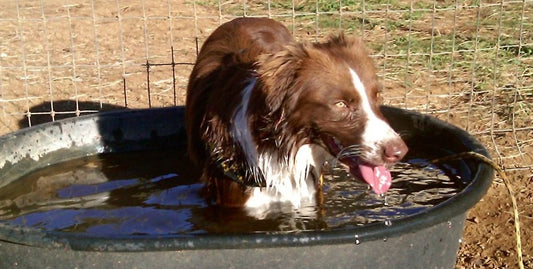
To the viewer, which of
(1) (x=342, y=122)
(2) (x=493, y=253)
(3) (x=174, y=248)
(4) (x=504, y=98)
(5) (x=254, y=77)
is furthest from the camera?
(4) (x=504, y=98)

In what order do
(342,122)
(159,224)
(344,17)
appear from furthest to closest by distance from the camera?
(344,17)
(159,224)
(342,122)

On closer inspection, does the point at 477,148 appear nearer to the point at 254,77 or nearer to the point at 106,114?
the point at 254,77

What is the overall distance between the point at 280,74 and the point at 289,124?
0.76ft

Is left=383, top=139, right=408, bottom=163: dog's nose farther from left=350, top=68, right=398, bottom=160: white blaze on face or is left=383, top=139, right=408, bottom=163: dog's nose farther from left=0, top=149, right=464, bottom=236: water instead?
left=0, top=149, right=464, bottom=236: water

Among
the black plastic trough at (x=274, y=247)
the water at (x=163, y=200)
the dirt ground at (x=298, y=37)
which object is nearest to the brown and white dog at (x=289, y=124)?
the water at (x=163, y=200)

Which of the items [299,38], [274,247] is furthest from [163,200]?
[299,38]

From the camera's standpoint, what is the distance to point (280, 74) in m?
3.80

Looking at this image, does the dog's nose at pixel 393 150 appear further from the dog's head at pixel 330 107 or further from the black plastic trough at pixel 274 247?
the black plastic trough at pixel 274 247

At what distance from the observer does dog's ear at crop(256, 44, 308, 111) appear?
12.4ft

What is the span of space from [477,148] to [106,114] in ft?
7.89

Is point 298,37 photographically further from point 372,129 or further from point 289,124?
point 372,129

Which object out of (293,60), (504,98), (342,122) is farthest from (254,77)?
(504,98)

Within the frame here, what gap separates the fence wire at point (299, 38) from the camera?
6.63m

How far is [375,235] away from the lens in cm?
337
